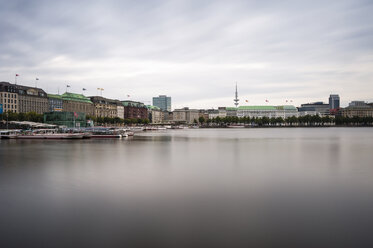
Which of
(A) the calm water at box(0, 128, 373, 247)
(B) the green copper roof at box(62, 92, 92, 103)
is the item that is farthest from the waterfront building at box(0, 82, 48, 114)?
(A) the calm water at box(0, 128, 373, 247)

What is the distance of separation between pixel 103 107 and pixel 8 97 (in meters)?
68.0

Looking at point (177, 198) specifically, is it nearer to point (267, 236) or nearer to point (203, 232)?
point (203, 232)

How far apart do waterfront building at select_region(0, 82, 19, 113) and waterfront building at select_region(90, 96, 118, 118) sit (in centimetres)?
5646

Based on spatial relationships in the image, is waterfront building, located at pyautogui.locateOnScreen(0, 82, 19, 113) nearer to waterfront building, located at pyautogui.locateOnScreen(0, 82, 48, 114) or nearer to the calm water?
waterfront building, located at pyautogui.locateOnScreen(0, 82, 48, 114)

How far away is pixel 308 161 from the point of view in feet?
106

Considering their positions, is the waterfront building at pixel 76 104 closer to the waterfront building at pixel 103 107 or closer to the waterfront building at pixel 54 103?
the waterfront building at pixel 54 103

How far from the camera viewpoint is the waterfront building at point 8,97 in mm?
118000

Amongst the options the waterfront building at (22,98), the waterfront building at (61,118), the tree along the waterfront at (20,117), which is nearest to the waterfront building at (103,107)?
the waterfront building at (22,98)

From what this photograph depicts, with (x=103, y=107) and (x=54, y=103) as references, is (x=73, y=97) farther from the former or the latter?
(x=103, y=107)

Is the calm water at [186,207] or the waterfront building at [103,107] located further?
the waterfront building at [103,107]

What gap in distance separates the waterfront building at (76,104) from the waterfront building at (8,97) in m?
31.7

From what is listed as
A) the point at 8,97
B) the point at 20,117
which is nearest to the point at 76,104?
the point at 8,97

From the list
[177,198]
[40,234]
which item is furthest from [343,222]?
[40,234]

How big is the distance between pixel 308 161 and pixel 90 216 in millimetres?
25227
